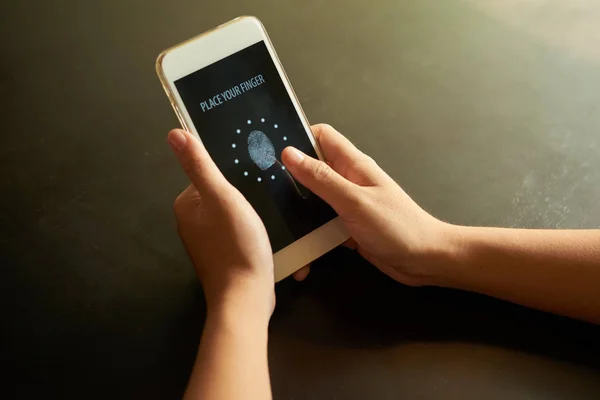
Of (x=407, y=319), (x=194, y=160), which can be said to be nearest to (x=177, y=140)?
(x=194, y=160)

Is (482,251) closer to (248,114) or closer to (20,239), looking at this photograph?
(248,114)

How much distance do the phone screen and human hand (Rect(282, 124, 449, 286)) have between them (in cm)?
3

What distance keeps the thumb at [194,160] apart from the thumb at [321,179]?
79 millimetres

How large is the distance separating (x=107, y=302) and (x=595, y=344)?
1.49 ft

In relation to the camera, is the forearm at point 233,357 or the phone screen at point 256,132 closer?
the forearm at point 233,357

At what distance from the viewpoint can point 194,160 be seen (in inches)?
18.4

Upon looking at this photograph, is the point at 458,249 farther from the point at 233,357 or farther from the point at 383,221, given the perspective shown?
the point at 233,357

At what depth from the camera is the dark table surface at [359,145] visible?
0.47m

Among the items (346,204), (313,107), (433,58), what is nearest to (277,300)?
(346,204)

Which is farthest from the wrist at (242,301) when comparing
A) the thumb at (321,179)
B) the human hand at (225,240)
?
the thumb at (321,179)

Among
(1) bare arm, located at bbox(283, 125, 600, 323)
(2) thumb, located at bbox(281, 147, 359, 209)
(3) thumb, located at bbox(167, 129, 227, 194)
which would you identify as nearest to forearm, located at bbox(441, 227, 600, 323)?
(1) bare arm, located at bbox(283, 125, 600, 323)

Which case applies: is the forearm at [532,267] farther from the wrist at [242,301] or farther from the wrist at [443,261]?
the wrist at [242,301]

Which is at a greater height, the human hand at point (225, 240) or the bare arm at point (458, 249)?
the human hand at point (225, 240)

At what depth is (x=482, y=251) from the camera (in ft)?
1.66
